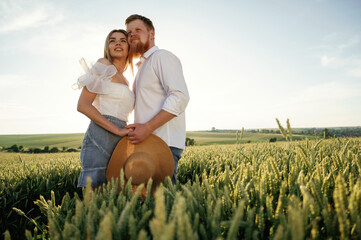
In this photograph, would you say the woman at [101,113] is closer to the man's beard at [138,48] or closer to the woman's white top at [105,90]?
the woman's white top at [105,90]

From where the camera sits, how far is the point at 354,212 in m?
0.76

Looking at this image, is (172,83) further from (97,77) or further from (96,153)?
(96,153)

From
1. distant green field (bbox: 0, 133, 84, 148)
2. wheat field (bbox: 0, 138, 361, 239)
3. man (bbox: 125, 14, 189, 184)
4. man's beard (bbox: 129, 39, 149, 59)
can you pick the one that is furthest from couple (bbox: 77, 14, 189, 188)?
distant green field (bbox: 0, 133, 84, 148)

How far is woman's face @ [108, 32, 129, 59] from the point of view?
120 inches

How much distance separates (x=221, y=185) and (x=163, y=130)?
121 centimetres

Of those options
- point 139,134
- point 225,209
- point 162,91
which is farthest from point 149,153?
point 225,209

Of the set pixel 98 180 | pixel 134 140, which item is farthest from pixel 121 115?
pixel 98 180

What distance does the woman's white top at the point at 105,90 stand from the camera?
253 cm

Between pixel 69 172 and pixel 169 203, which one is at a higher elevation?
pixel 169 203

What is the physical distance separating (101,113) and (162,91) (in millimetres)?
795

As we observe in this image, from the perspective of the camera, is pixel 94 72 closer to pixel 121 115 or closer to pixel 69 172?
pixel 121 115

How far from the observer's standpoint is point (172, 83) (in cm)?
252

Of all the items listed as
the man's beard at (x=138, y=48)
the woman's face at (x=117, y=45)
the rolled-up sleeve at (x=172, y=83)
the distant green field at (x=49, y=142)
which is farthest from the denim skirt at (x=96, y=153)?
the distant green field at (x=49, y=142)

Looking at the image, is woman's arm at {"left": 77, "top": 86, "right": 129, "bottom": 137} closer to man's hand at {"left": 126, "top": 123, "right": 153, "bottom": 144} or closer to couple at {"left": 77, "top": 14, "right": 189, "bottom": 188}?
couple at {"left": 77, "top": 14, "right": 189, "bottom": 188}
